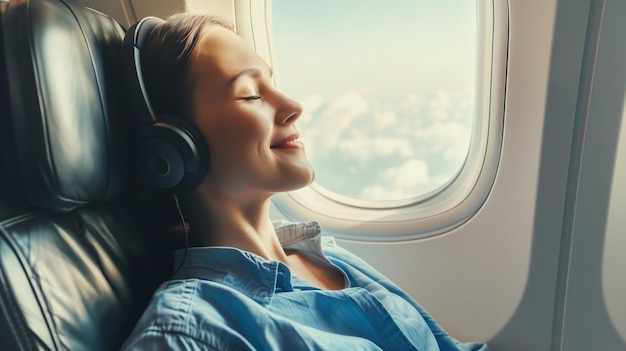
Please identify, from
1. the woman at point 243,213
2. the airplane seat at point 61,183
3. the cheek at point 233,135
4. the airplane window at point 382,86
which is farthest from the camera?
the airplane window at point 382,86

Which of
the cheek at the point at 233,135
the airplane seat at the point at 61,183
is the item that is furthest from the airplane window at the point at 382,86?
the airplane seat at the point at 61,183

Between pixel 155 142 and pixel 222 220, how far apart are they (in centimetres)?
24

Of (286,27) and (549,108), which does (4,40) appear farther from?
(549,108)

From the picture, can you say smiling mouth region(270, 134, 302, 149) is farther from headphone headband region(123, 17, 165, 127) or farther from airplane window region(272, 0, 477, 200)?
airplane window region(272, 0, 477, 200)

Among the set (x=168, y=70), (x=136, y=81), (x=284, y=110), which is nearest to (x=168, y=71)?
(x=168, y=70)

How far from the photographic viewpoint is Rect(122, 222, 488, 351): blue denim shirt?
0.79m

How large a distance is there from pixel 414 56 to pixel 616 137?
1.77 ft

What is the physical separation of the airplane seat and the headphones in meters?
0.03

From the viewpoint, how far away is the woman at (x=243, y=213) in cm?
86

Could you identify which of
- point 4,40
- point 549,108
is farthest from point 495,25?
point 4,40

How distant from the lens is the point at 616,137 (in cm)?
122

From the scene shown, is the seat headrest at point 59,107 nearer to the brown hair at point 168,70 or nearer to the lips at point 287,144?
the brown hair at point 168,70

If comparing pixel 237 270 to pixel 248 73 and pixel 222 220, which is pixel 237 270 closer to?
pixel 222 220

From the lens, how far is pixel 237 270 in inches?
37.8
